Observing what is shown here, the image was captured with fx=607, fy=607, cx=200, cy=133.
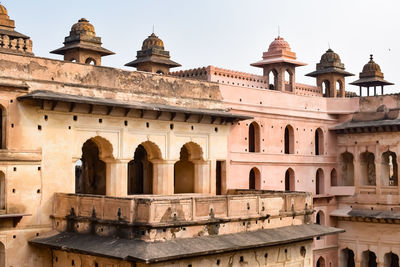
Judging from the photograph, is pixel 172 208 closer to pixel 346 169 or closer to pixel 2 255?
pixel 2 255

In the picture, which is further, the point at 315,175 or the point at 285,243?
the point at 315,175

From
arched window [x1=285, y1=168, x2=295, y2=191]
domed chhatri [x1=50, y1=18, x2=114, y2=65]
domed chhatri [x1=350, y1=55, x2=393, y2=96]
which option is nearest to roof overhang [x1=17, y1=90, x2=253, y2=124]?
arched window [x1=285, y1=168, x2=295, y2=191]

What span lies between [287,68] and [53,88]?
1425cm

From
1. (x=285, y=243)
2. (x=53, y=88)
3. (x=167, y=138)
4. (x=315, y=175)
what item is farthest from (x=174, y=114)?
(x=315, y=175)

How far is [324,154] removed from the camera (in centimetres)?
2669

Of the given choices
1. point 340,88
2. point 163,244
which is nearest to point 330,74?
point 340,88

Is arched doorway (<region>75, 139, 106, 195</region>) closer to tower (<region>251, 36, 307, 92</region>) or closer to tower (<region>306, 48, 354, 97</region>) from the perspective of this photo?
tower (<region>251, 36, 307, 92</region>)

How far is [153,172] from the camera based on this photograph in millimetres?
19625

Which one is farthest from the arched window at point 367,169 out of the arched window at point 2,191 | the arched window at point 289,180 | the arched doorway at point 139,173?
the arched window at point 2,191

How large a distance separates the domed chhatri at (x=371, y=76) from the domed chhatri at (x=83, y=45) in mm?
13100

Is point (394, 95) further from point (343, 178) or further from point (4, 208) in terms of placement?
point (4, 208)

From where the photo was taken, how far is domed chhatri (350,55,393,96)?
31322 millimetres

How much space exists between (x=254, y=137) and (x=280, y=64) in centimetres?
562

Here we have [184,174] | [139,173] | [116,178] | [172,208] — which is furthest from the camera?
[139,173]
